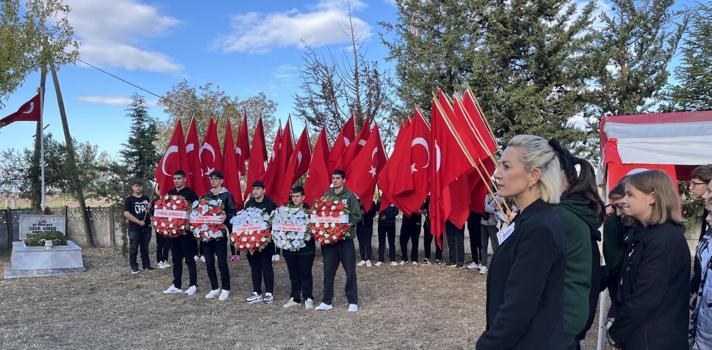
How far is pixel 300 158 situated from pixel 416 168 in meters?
3.21

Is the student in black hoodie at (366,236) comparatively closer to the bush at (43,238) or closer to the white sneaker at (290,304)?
the white sneaker at (290,304)

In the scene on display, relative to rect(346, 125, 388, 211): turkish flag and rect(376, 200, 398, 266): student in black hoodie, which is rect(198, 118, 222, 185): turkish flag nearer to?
rect(346, 125, 388, 211): turkish flag

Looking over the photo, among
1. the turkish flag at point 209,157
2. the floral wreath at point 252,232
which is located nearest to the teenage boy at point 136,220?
the turkish flag at point 209,157

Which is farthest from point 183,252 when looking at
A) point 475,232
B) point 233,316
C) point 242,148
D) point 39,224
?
point 475,232

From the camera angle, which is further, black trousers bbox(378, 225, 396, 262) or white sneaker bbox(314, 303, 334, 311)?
black trousers bbox(378, 225, 396, 262)

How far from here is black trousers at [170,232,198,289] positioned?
830 cm

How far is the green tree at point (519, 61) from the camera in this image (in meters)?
13.8

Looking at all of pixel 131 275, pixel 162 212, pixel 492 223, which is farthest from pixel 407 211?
pixel 131 275

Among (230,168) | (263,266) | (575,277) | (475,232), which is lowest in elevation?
(263,266)

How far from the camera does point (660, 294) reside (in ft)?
9.58

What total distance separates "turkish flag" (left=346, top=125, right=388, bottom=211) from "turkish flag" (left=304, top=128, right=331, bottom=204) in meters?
0.48

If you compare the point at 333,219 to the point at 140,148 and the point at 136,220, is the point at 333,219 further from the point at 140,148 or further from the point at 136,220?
the point at 140,148

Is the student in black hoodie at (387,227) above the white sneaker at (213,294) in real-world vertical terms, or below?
above

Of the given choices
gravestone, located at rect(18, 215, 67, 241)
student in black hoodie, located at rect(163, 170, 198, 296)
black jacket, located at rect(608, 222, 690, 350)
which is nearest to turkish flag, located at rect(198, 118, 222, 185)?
student in black hoodie, located at rect(163, 170, 198, 296)
